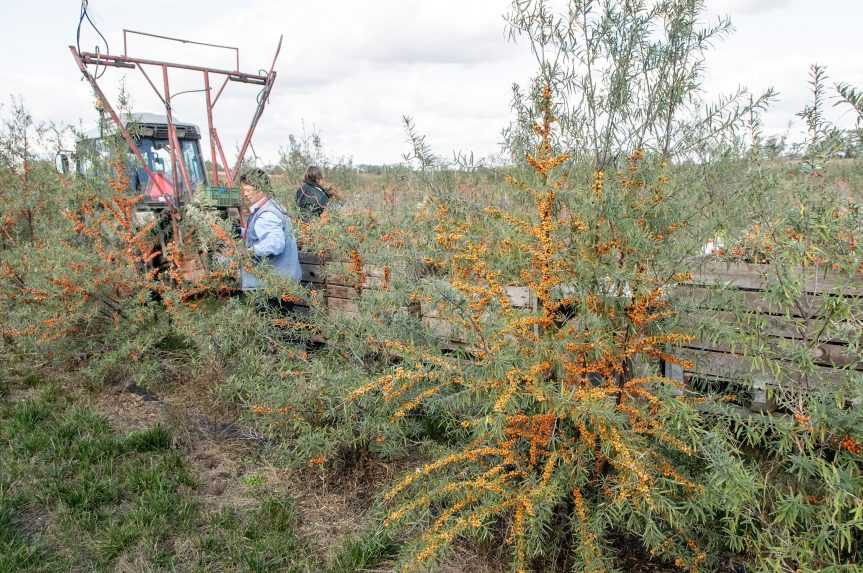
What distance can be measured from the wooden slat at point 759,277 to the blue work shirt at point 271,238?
10.7 ft

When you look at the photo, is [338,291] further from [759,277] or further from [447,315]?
[759,277]

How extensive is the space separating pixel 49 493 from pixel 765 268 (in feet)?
12.1

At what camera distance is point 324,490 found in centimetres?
325

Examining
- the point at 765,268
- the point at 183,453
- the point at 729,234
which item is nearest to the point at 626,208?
the point at 729,234

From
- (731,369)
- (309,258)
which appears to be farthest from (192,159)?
(731,369)

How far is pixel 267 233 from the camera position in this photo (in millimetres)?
4840

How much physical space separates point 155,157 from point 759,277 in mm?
9073

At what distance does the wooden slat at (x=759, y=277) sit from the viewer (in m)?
1.85

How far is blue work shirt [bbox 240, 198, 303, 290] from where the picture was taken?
4.77 m

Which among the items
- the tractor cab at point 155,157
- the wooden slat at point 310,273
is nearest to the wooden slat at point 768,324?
the wooden slat at point 310,273

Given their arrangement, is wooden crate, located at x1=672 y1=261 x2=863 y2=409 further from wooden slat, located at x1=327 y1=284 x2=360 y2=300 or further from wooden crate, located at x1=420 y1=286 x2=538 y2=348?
wooden slat, located at x1=327 y1=284 x2=360 y2=300

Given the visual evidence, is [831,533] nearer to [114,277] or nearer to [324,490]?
[324,490]

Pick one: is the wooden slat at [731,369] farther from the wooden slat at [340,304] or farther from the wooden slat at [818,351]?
the wooden slat at [340,304]

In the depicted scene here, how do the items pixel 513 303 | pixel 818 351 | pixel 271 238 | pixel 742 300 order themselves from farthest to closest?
pixel 271 238 → pixel 513 303 → pixel 818 351 → pixel 742 300
